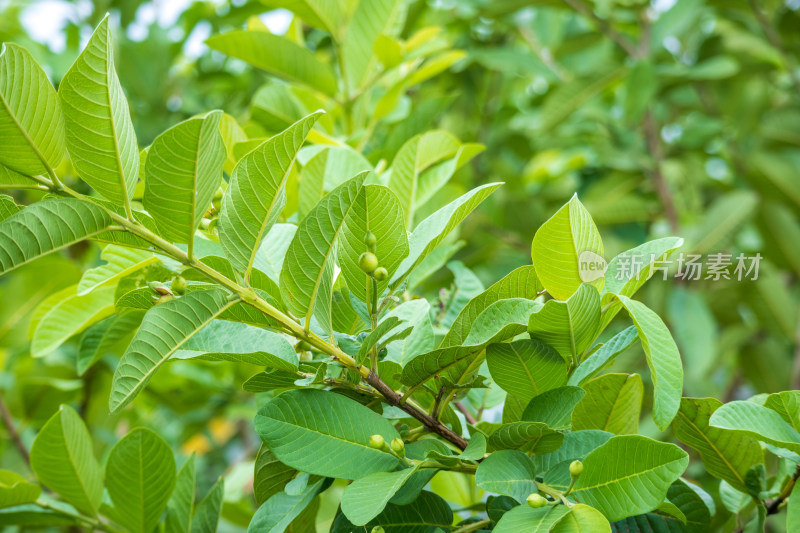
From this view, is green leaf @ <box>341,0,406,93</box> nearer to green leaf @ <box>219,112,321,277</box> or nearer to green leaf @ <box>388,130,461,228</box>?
green leaf @ <box>388,130,461,228</box>

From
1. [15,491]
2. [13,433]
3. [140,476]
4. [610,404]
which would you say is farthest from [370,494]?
[13,433]

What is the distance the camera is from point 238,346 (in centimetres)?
52

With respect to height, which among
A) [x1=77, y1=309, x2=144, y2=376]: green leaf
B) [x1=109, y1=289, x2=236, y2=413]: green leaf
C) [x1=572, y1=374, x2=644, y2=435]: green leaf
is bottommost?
[x1=572, y1=374, x2=644, y2=435]: green leaf

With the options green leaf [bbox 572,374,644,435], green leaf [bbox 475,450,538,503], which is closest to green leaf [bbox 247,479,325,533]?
green leaf [bbox 475,450,538,503]

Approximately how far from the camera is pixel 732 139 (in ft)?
6.43

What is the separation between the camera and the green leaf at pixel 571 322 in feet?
1.64

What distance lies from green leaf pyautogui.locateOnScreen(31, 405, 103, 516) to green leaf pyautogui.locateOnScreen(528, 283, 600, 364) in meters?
0.49

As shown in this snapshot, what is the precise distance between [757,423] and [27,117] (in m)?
0.55

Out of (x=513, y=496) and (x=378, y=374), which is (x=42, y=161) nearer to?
(x=378, y=374)

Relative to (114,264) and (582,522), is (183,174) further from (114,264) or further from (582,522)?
(582,522)

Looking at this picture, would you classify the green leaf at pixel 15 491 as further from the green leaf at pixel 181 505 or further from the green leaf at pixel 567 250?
the green leaf at pixel 567 250

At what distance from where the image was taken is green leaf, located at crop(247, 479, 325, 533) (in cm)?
55

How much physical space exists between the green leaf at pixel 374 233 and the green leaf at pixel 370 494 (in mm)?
132

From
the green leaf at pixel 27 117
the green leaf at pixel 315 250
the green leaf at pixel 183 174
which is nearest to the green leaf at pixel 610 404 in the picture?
the green leaf at pixel 315 250
